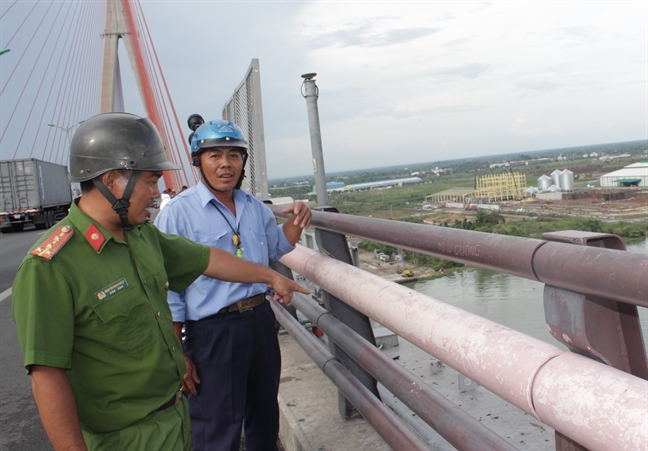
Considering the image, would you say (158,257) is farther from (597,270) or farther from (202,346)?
(597,270)

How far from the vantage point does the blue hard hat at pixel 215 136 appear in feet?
10.8


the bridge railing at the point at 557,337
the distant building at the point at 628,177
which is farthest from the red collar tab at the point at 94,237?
the distant building at the point at 628,177

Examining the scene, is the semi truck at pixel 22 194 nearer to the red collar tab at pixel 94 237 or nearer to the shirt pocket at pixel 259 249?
the shirt pocket at pixel 259 249

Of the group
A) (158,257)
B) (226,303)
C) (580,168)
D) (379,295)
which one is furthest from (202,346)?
(580,168)

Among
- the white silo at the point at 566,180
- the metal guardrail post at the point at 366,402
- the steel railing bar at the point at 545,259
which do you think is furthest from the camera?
the white silo at the point at 566,180

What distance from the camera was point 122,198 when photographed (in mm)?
2098

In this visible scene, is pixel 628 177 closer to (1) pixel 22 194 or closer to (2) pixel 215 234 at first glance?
(2) pixel 215 234

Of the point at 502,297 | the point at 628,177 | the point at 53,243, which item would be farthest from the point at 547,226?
the point at 53,243

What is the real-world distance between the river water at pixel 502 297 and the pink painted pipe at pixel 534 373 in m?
0.23

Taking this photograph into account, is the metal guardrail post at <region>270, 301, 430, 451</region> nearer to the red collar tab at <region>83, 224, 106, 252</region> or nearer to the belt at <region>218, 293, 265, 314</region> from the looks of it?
the belt at <region>218, 293, 265, 314</region>

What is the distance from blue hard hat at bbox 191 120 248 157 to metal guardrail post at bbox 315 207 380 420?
661 millimetres

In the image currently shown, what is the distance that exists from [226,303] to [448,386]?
1229 millimetres

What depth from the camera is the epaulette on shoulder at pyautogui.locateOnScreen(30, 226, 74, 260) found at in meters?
1.79

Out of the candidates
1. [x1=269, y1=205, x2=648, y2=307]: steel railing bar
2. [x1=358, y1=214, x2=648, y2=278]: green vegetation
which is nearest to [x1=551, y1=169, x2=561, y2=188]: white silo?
[x1=358, y1=214, x2=648, y2=278]: green vegetation
